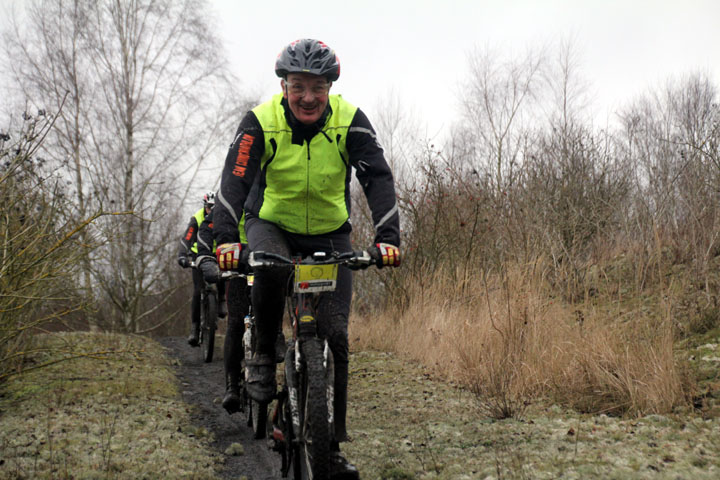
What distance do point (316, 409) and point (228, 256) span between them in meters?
0.79

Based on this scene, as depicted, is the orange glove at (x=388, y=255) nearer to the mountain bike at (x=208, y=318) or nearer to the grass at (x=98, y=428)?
the grass at (x=98, y=428)

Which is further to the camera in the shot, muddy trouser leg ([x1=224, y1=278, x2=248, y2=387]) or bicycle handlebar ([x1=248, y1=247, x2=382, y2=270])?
muddy trouser leg ([x1=224, y1=278, x2=248, y2=387])

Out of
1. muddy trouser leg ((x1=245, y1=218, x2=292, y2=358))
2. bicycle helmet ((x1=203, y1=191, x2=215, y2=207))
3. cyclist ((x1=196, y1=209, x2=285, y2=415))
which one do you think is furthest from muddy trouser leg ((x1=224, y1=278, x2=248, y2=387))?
bicycle helmet ((x1=203, y1=191, x2=215, y2=207))

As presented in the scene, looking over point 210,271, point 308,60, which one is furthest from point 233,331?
point 308,60

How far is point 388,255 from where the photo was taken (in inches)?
112

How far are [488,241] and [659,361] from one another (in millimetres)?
4211

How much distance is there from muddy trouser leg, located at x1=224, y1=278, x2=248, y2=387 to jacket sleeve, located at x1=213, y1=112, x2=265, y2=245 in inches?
60.5

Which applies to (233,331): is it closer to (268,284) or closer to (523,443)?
(268,284)

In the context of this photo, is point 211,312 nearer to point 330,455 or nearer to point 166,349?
point 166,349

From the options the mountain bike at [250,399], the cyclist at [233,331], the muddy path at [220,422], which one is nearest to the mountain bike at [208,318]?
the muddy path at [220,422]

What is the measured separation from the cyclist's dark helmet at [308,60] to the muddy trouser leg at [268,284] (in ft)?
2.66

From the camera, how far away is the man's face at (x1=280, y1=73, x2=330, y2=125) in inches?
123

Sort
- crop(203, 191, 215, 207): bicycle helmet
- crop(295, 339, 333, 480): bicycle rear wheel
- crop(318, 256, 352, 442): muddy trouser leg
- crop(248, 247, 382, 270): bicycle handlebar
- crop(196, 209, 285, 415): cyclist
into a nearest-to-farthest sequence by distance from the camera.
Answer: crop(295, 339, 333, 480): bicycle rear wheel
crop(248, 247, 382, 270): bicycle handlebar
crop(318, 256, 352, 442): muddy trouser leg
crop(196, 209, 285, 415): cyclist
crop(203, 191, 215, 207): bicycle helmet

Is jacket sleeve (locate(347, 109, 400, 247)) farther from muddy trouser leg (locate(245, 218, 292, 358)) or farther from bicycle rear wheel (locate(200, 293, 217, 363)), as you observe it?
bicycle rear wheel (locate(200, 293, 217, 363))
